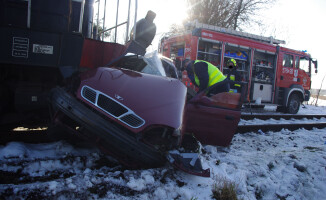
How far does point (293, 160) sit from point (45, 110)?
169 inches

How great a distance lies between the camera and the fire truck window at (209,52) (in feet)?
31.3

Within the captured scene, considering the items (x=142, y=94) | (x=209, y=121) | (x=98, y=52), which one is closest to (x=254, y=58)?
(x=209, y=121)

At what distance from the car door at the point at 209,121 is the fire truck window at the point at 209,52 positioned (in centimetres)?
589

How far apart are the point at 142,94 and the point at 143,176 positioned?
0.95 meters

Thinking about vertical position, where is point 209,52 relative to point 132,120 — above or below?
above

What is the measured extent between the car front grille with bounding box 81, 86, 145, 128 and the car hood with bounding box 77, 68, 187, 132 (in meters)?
0.03

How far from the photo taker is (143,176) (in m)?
2.63

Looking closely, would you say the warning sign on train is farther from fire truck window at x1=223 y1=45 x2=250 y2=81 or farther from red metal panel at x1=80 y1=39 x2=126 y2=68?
fire truck window at x1=223 y1=45 x2=250 y2=81

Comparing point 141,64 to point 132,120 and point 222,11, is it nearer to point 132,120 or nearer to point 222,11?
point 132,120

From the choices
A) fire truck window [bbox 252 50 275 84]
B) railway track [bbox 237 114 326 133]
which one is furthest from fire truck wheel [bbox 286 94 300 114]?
railway track [bbox 237 114 326 133]

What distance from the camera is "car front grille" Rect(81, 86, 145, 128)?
8.41ft

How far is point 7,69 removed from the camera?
11.4 feet

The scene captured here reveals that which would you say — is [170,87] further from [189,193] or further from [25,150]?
[25,150]

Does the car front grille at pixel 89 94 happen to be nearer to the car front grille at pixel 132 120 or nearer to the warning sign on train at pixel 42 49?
the car front grille at pixel 132 120
